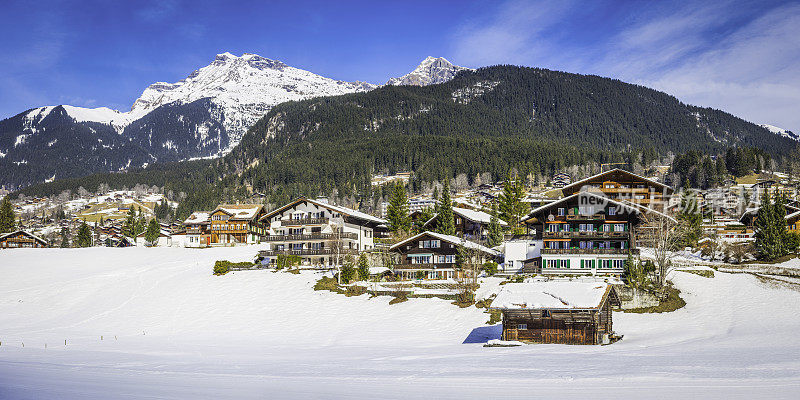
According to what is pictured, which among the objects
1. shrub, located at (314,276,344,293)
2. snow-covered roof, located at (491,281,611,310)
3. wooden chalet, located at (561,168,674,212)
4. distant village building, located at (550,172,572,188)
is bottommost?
shrub, located at (314,276,344,293)

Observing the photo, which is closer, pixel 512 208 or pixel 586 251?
pixel 586 251

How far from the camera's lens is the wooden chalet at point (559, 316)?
35.6 meters

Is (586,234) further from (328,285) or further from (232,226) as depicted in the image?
(232,226)

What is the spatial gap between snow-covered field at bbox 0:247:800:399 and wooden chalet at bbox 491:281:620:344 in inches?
81.3

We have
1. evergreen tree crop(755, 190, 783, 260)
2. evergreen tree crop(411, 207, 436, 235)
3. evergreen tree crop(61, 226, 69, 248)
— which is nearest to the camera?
evergreen tree crop(755, 190, 783, 260)

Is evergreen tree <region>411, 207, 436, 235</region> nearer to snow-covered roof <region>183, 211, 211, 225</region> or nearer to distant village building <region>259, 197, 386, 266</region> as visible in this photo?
distant village building <region>259, 197, 386, 266</region>

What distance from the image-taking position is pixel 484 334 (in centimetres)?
4019

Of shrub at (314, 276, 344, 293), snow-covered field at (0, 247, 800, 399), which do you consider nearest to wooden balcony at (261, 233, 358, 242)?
snow-covered field at (0, 247, 800, 399)

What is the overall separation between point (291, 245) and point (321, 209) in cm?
641

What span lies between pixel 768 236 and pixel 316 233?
5104cm

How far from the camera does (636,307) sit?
46.9 meters

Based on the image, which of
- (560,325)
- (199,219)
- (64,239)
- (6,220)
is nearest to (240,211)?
(199,219)

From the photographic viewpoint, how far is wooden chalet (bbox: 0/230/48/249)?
Answer: 108m

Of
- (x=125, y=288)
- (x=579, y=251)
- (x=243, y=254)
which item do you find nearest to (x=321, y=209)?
(x=243, y=254)
